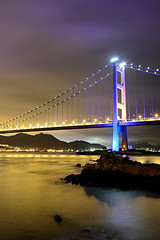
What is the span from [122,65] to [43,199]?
1638 inches

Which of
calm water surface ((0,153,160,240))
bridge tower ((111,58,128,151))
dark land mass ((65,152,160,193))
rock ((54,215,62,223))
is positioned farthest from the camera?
bridge tower ((111,58,128,151))

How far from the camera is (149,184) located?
10.3 metres

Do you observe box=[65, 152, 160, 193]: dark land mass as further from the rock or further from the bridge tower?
the bridge tower

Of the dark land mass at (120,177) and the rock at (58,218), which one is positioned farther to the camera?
the dark land mass at (120,177)

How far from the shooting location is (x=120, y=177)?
11.3m

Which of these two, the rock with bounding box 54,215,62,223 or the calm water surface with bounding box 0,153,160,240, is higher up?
the rock with bounding box 54,215,62,223

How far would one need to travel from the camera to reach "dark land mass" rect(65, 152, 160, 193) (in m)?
10.4

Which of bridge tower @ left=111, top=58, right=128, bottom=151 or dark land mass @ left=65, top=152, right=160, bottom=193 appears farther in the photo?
bridge tower @ left=111, top=58, right=128, bottom=151

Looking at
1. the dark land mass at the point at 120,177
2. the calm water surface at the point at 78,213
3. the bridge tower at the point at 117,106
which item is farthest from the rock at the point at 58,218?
the bridge tower at the point at 117,106

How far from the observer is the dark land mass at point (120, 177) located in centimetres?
1036

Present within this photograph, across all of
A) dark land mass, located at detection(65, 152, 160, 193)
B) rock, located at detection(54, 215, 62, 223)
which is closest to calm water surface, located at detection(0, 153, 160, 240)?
rock, located at detection(54, 215, 62, 223)

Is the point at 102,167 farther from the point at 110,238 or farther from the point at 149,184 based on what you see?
the point at 110,238

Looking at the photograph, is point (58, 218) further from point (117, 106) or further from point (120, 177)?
point (117, 106)

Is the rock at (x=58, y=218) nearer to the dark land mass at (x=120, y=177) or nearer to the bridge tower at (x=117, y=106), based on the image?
the dark land mass at (x=120, y=177)
